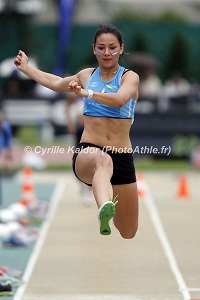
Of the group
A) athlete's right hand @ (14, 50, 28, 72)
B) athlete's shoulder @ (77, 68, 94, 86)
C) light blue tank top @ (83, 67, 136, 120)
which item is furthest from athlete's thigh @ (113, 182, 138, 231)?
athlete's right hand @ (14, 50, 28, 72)

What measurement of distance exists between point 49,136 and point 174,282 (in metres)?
19.7

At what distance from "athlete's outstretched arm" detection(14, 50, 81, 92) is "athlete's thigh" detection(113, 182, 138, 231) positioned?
39.9 inches

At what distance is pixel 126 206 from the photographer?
979 cm

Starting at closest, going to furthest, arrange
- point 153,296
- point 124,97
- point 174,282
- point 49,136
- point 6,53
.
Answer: point 124,97 < point 153,296 < point 174,282 < point 49,136 < point 6,53

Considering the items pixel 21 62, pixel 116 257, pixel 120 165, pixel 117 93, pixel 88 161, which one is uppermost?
pixel 116 257

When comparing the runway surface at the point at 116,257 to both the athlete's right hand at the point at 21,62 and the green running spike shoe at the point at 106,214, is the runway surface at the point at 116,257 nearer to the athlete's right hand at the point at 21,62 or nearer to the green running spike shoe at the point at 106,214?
the green running spike shoe at the point at 106,214

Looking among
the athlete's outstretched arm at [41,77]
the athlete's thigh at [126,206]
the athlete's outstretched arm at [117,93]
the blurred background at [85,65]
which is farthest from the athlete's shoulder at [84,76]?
the blurred background at [85,65]

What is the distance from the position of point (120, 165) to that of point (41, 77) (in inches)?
43.3

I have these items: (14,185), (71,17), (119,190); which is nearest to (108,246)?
(119,190)

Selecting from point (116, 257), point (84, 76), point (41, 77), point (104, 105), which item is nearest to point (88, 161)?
point (104, 105)

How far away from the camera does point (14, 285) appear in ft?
Answer: 36.1

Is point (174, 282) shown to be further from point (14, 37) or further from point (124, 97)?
point (14, 37)

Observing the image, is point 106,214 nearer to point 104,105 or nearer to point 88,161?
point 88,161

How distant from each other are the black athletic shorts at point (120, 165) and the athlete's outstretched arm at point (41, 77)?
600 millimetres
